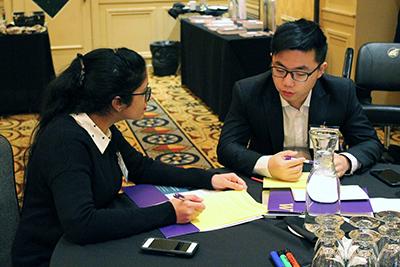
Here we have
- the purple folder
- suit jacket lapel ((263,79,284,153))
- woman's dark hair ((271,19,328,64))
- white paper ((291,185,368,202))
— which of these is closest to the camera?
the purple folder

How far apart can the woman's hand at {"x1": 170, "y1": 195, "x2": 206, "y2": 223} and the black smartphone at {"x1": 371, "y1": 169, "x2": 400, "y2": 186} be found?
2.31 feet

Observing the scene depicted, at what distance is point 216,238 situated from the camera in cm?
136

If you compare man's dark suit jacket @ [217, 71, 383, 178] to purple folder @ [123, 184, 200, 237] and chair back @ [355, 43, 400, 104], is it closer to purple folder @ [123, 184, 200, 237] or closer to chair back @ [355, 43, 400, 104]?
purple folder @ [123, 184, 200, 237]

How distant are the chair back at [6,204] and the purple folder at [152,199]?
1.25 ft

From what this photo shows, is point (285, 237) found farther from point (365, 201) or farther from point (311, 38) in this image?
point (311, 38)

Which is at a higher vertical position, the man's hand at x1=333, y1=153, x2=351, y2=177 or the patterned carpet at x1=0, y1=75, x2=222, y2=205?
the man's hand at x1=333, y1=153, x2=351, y2=177

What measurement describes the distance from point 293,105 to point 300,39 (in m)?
0.33

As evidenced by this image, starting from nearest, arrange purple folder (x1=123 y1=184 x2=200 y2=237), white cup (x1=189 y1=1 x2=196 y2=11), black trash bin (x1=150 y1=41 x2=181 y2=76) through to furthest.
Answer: purple folder (x1=123 y1=184 x2=200 y2=237)
white cup (x1=189 y1=1 x2=196 y2=11)
black trash bin (x1=150 y1=41 x2=181 y2=76)

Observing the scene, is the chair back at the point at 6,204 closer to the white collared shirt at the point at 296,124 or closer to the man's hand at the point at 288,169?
the man's hand at the point at 288,169

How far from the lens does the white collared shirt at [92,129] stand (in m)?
1.61

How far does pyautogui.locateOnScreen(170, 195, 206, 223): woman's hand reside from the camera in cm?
144

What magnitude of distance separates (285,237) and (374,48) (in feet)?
8.43

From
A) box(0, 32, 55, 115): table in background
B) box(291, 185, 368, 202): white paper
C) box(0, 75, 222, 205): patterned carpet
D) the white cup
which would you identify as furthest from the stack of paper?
the white cup

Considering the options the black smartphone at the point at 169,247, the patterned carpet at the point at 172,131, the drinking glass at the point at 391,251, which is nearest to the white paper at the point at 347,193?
the black smartphone at the point at 169,247
